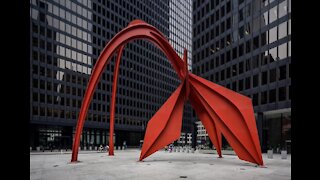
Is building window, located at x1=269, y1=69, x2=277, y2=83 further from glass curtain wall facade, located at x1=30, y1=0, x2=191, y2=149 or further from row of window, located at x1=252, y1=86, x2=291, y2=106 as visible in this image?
glass curtain wall facade, located at x1=30, y1=0, x2=191, y2=149

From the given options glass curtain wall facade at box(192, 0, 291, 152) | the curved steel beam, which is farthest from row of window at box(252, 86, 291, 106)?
the curved steel beam

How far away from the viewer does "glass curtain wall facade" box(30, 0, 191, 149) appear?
61438 millimetres

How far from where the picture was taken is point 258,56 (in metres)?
45.9

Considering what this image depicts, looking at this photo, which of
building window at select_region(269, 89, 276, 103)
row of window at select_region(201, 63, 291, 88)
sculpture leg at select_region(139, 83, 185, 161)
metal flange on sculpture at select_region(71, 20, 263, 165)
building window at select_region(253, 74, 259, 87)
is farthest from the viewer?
building window at select_region(253, 74, 259, 87)

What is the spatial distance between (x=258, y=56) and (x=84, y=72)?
44.2 meters

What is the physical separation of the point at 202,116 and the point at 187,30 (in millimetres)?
110436

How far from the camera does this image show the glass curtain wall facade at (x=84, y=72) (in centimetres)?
6144

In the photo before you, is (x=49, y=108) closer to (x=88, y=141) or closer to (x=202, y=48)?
(x=88, y=141)

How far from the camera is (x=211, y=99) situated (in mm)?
25594

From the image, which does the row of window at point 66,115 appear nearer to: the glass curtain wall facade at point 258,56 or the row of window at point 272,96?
the glass curtain wall facade at point 258,56

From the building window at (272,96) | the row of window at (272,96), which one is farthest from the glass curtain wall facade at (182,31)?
the building window at (272,96)

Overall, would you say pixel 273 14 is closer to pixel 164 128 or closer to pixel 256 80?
pixel 256 80

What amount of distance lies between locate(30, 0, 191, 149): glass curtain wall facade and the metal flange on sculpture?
123 feet

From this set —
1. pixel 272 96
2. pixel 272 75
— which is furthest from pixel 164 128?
pixel 272 75
